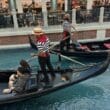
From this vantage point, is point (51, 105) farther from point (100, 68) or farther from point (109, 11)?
point (109, 11)

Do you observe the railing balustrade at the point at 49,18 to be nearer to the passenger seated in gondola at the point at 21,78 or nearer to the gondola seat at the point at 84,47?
the gondola seat at the point at 84,47

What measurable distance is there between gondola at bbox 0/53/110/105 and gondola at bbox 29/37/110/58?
4.77 ft

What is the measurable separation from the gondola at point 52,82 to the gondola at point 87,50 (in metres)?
1.45

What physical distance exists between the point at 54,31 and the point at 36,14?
0.85 metres

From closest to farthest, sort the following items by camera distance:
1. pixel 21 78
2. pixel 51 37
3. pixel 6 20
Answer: pixel 21 78 → pixel 6 20 → pixel 51 37

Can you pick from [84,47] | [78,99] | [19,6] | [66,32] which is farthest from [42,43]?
[19,6]

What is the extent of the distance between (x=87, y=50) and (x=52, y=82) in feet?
7.37

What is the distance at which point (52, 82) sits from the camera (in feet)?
17.7

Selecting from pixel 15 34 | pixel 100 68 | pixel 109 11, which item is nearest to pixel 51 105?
pixel 100 68

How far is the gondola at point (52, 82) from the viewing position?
4.83 meters

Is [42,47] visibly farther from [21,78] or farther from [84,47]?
[84,47]

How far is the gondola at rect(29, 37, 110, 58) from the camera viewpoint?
23.3 ft

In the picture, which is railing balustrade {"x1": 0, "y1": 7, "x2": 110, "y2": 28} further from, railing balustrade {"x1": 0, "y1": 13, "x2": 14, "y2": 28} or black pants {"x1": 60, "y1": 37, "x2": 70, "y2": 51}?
black pants {"x1": 60, "y1": 37, "x2": 70, "y2": 51}

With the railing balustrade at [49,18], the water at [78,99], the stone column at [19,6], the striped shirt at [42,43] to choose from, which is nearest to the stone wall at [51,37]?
the railing balustrade at [49,18]
